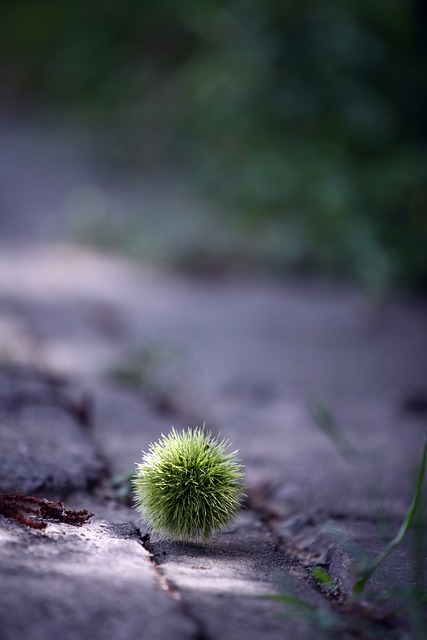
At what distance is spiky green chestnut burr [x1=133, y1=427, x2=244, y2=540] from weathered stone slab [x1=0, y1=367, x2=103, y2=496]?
0.45 meters

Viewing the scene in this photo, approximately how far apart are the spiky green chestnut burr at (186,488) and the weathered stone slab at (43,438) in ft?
1.49

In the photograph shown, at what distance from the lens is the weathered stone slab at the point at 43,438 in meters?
1.83

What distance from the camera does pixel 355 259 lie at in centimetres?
512

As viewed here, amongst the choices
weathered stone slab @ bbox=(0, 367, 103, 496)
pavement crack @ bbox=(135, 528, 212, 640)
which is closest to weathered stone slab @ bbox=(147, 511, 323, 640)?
pavement crack @ bbox=(135, 528, 212, 640)

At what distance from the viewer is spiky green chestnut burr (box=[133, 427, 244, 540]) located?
4.75 ft

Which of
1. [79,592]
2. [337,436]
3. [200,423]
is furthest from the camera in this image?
[200,423]

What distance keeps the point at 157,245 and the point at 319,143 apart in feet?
5.57

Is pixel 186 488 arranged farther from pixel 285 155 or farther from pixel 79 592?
pixel 285 155

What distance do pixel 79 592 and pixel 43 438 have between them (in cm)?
88

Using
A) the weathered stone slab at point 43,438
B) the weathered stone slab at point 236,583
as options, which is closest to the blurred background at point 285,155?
the weathered stone slab at point 43,438

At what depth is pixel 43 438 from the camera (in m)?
2.04

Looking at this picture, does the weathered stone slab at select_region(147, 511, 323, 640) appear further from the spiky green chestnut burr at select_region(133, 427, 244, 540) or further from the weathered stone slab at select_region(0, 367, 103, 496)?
the weathered stone slab at select_region(0, 367, 103, 496)

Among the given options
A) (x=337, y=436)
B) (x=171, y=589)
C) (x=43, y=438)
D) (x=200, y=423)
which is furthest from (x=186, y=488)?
(x=200, y=423)

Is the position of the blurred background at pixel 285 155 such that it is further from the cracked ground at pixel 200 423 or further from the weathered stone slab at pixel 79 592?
the weathered stone slab at pixel 79 592
